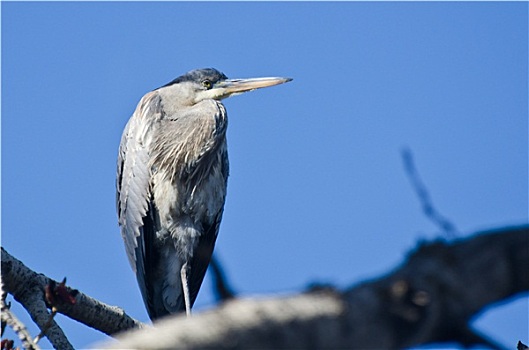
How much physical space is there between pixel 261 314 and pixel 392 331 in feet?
0.77

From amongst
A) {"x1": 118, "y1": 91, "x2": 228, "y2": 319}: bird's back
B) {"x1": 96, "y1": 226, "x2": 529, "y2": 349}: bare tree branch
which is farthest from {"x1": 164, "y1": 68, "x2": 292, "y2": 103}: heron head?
{"x1": 96, "y1": 226, "x2": 529, "y2": 349}: bare tree branch

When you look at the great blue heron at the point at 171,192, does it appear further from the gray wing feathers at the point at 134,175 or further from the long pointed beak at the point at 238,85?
the long pointed beak at the point at 238,85

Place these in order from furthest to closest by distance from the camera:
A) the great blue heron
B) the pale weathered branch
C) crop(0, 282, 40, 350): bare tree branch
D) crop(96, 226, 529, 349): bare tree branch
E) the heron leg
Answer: the great blue heron → the heron leg → the pale weathered branch → crop(0, 282, 40, 350): bare tree branch → crop(96, 226, 529, 349): bare tree branch

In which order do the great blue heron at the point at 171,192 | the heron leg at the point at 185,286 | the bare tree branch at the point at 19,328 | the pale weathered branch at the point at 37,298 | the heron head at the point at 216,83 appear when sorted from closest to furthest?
the bare tree branch at the point at 19,328 → the pale weathered branch at the point at 37,298 → the heron leg at the point at 185,286 → the great blue heron at the point at 171,192 → the heron head at the point at 216,83

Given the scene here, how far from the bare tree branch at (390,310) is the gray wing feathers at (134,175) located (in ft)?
12.4

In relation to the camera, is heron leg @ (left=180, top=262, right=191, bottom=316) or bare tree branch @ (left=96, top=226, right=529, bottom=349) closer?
bare tree branch @ (left=96, top=226, right=529, bottom=349)

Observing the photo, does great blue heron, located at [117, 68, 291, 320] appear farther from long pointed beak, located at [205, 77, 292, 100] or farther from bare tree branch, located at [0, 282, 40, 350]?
bare tree branch, located at [0, 282, 40, 350]

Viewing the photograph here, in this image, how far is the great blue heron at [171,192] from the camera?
505 cm

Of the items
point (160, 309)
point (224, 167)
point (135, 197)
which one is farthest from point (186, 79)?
point (160, 309)

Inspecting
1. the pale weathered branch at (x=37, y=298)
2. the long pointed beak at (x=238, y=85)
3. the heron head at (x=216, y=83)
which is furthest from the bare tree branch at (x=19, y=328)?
the long pointed beak at (x=238, y=85)

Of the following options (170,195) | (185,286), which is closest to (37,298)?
(185,286)

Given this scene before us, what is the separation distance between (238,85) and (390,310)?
4.79 meters

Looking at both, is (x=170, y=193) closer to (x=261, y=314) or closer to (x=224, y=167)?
(x=224, y=167)

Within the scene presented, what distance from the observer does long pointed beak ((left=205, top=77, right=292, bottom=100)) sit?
19.6 feet
